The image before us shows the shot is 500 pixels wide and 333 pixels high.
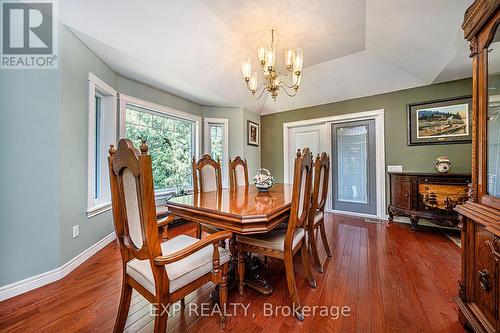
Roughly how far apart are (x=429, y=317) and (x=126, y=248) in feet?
6.70

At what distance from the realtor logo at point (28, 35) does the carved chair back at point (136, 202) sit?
1591 millimetres

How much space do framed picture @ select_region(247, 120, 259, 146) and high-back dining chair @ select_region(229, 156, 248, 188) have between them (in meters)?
1.71

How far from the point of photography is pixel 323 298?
1.55m

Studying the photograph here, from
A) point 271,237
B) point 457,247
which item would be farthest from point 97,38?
point 457,247

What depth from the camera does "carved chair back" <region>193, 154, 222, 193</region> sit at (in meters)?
2.46

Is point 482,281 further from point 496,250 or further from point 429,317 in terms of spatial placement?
point 429,317

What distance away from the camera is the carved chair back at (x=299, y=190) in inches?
54.6

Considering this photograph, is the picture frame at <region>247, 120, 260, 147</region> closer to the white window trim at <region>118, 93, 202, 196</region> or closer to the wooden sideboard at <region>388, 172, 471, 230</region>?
the white window trim at <region>118, 93, 202, 196</region>

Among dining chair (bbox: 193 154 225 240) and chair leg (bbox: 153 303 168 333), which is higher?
dining chair (bbox: 193 154 225 240)

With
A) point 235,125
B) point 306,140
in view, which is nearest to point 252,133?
point 235,125

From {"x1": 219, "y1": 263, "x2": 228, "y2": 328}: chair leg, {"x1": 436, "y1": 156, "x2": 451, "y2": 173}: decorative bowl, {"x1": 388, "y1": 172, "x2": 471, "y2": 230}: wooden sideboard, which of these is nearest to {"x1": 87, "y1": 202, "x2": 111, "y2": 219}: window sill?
{"x1": 219, "y1": 263, "x2": 228, "y2": 328}: chair leg

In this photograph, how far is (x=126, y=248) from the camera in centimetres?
112

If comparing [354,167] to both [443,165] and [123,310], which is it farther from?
[123,310]

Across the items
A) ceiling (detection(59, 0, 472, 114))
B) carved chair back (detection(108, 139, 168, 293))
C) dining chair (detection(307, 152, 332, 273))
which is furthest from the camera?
ceiling (detection(59, 0, 472, 114))
